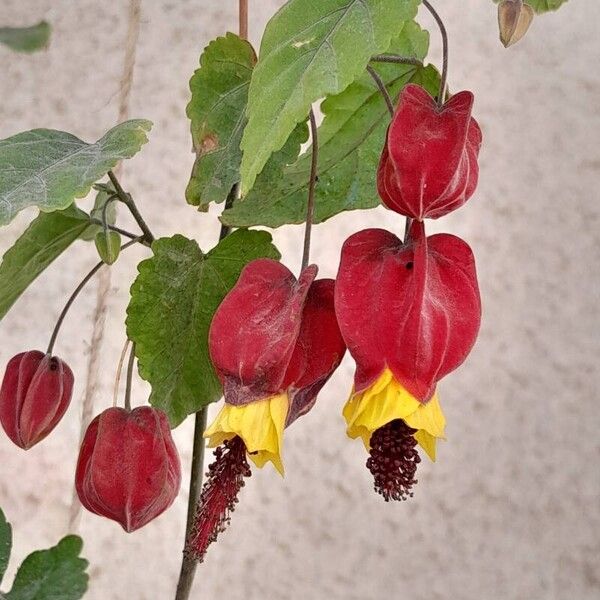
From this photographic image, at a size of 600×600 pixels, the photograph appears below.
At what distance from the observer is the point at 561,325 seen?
2.57ft

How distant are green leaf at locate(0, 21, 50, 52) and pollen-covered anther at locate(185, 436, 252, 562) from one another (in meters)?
0.21

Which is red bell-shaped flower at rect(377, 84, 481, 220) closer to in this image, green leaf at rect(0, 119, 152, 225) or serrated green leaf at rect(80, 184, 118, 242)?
green leaf at rect(0, 119, 152, 225)

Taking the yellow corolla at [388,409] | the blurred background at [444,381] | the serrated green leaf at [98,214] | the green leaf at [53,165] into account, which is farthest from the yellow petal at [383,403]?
the blurred background at [444,381]

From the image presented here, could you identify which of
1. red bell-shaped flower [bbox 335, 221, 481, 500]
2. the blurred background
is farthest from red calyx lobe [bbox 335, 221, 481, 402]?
the blurred background

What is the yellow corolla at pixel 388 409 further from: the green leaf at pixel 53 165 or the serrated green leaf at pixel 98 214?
the serrated green leaf at pixel 98 214

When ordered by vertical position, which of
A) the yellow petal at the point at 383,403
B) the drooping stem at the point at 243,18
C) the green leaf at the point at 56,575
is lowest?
the green leaf at the point at 56,575

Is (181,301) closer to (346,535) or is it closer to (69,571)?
(69,571)

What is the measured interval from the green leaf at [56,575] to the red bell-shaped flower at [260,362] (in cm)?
23

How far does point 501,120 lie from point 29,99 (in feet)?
1.36

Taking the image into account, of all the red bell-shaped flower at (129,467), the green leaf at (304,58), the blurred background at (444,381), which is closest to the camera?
the green leaf at (304,58)

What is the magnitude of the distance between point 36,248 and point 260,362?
0.22 metres

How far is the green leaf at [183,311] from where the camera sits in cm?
44

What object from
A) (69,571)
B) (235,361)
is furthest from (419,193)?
(69,571)

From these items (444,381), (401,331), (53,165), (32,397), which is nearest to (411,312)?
(401,331)
